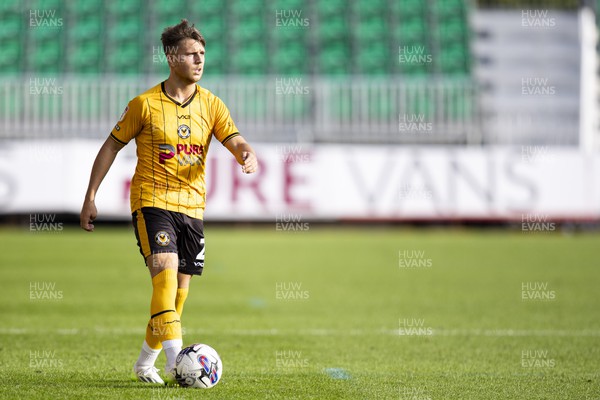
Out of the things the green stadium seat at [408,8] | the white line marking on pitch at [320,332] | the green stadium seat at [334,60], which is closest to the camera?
the white line marking on pitch at [320,332]

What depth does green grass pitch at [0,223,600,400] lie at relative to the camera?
18.6ft

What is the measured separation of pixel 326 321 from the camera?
8930 millimetres

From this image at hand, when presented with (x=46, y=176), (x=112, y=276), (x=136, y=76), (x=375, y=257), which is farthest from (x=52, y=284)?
(x=136, y=76)

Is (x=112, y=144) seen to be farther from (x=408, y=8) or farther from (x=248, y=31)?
(x=408, y=8)

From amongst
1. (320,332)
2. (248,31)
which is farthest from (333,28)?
(320,332)

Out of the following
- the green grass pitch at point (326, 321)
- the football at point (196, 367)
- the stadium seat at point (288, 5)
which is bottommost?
the green grass pitch at point (326, 321)

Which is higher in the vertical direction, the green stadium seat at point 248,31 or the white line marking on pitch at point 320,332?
the green stadium seat at point 248,31

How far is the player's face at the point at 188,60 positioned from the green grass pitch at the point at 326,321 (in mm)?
1779

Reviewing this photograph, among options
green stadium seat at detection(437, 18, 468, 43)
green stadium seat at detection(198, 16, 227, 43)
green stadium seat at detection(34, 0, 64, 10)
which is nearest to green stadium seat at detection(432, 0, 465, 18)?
green stadium seat at detection(437, 18, 468, 43)

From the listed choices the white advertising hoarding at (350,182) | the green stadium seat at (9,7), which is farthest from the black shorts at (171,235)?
the green stadium seat at (9,7)

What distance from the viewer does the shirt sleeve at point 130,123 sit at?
213 inches

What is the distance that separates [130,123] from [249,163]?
2.36 ft

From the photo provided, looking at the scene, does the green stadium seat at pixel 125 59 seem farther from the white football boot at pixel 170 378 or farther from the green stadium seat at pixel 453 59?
the white football boot at pixel 170 378

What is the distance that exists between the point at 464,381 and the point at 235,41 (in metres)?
21.4
